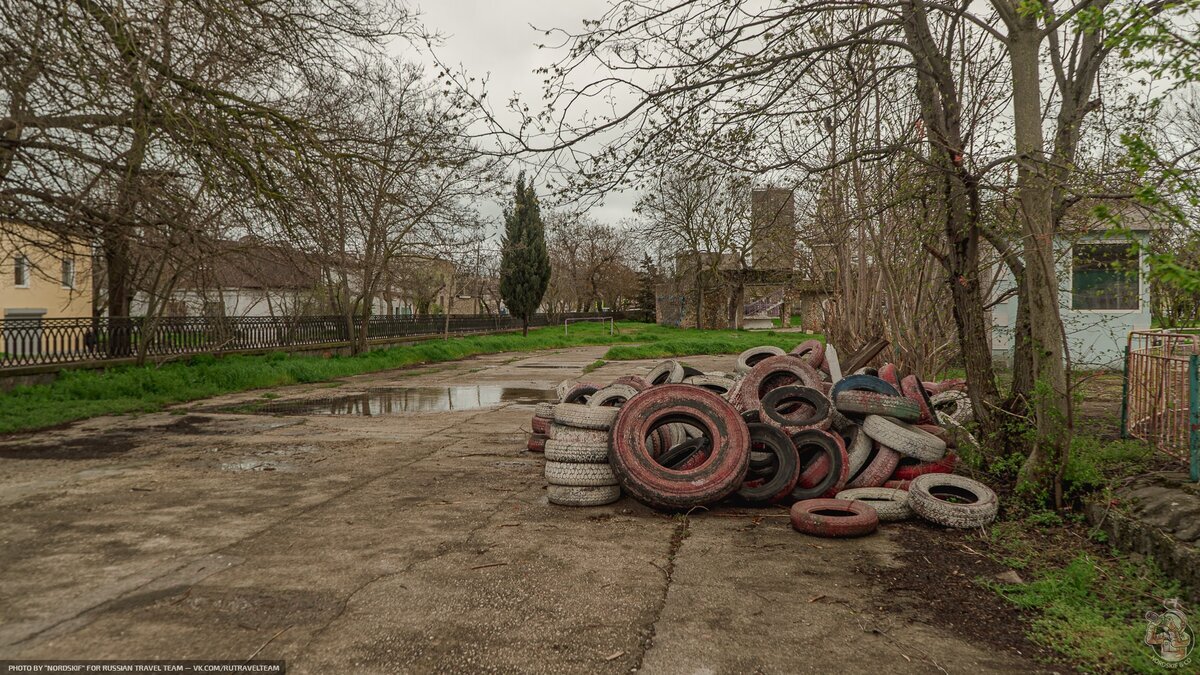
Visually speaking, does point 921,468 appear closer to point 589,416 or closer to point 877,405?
point 877,405

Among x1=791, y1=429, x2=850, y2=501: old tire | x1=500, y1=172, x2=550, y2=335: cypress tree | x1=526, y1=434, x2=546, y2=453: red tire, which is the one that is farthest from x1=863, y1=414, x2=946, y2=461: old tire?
x1=500, y1=172, x2=550, y2=335: cypress tree

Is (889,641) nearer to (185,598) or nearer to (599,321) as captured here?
(185,598)

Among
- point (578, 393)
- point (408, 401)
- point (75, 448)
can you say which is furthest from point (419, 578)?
point (408, 401)

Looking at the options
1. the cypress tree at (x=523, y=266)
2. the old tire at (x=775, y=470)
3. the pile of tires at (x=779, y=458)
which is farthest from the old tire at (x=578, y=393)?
the cypress tree at (x=523, y=266)

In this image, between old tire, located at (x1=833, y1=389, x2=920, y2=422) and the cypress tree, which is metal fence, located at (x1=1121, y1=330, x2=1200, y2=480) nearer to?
old tire, located at (x1=833, y1=389, x2=920, y2=422)

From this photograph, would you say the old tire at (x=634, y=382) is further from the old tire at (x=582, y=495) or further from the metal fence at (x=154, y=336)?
the metal fence at (x=154, y=336)

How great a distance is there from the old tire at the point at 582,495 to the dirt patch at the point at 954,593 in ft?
7.34

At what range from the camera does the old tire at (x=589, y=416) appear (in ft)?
19.8

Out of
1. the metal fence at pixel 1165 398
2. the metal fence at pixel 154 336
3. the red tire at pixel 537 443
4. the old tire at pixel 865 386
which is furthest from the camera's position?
the metal fence at pixel 154 336

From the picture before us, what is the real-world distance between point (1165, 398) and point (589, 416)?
4.86 m

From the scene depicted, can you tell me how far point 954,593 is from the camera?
13.1ft

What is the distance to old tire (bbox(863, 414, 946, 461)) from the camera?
6066mm

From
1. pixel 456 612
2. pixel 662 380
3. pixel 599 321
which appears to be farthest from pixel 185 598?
pixel 599 321

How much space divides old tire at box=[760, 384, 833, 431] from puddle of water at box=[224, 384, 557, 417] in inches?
271
